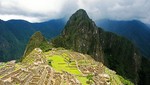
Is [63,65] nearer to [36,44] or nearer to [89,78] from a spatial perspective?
[89,78]

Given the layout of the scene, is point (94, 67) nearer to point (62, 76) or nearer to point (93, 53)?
point (62, 76)

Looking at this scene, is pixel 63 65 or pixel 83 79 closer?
pixel 83 79

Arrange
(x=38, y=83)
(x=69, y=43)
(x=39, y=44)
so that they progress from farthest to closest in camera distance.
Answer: (x=69, y=43)
(x=39, y=44)
(x=38, y=83)

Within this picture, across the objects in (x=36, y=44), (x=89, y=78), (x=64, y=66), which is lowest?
(x=89, y=78)

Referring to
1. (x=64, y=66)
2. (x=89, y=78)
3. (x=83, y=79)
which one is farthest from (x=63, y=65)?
(x=83, y=79)

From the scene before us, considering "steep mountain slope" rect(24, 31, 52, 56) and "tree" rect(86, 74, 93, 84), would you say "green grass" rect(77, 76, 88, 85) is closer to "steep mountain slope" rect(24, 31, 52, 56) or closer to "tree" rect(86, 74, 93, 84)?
"tree" rect(86, 74, 93, 84)

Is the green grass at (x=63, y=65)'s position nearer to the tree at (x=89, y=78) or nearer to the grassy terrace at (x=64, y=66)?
the grassy terrace at (x=64, y=66)

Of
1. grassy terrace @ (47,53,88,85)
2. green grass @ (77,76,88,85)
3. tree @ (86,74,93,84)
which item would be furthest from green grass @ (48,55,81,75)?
green grass @ (77,76,88,85)

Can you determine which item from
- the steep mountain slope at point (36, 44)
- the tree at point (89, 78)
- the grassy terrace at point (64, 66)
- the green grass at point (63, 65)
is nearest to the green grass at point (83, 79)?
the grassy terrace at point (64, 66)

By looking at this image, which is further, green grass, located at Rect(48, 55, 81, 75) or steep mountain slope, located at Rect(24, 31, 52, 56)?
steep mountain slope, located at Rect(24, 31, 52, 56)

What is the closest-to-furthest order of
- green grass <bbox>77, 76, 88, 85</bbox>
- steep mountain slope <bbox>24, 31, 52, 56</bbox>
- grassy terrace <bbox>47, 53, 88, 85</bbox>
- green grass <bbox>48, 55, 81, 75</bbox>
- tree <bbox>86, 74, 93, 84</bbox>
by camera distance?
green grass <bbox>77, 76, 88, 85</bbox> → tree <bbox>86, 74, 93, 84</bbox> → grassy terrace <bbox>47, 53, 88, 85</bbox> → green grass <bbox>48, 55, 81, 75</bbox> → steep mountain slope <bbox>24, 31, 52, 56</bbox>

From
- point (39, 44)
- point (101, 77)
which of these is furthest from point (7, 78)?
point (39, 44)
